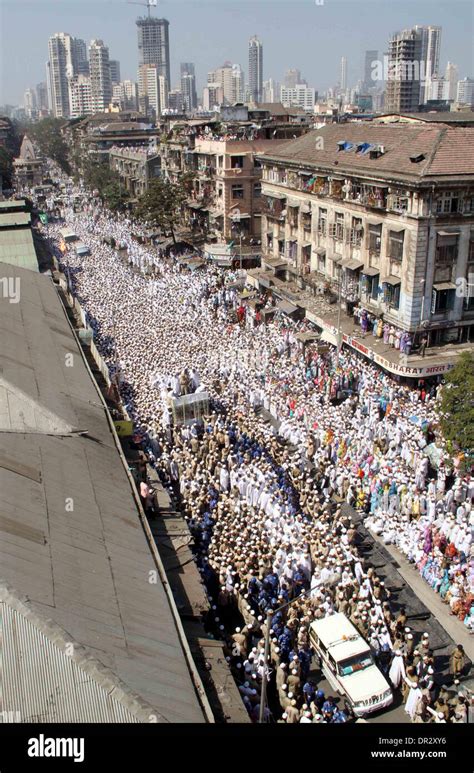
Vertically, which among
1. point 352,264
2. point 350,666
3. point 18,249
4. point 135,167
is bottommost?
point 350,666

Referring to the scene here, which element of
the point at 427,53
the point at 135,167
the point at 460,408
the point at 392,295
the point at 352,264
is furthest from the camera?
the point at 427,53

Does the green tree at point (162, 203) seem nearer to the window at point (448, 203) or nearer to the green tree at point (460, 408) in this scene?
the window at point (448, 203)

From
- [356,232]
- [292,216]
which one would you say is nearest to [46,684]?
[356,232]

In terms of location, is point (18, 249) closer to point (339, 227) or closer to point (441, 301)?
point (339, 227)

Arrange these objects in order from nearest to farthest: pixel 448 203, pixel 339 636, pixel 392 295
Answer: pixel 339 636 < pixel 448 203 < pixel 392 295

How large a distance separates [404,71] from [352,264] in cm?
12892

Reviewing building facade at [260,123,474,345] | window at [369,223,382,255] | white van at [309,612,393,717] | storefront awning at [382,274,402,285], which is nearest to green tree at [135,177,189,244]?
building facade at [260,123,474,345]

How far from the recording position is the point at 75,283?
147ft

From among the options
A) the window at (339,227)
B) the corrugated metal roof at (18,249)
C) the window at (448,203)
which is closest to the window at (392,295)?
the window at (448,203)

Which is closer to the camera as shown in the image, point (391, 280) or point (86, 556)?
point (86, 556)

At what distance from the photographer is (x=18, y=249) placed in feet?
137

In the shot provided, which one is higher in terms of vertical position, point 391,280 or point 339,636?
point 391,280

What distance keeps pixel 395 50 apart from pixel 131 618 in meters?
170
